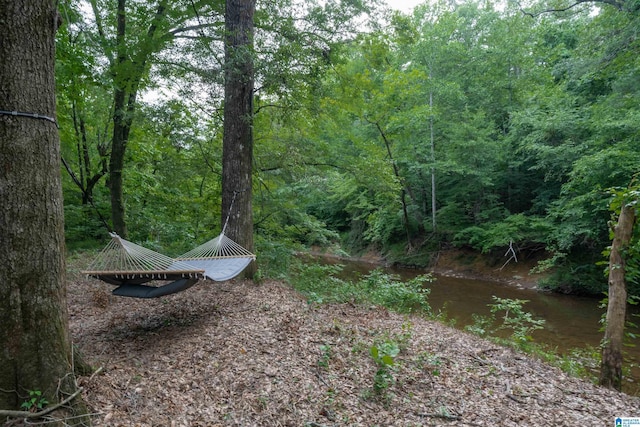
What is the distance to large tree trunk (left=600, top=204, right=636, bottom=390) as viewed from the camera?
320 cm

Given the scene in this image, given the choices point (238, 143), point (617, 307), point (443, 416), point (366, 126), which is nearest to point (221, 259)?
point (238, 143)

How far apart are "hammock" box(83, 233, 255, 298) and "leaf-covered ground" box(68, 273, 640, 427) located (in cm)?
39

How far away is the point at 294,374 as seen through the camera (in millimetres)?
2355

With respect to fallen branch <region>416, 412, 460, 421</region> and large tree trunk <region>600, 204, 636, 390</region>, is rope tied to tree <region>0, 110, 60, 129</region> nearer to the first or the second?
fallen branch <region>416, 412, 460, 421</region>

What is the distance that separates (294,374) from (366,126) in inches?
384

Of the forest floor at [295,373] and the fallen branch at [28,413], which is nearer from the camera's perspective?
the fallen branch at [28,413]

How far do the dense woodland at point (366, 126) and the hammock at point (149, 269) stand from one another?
38cm

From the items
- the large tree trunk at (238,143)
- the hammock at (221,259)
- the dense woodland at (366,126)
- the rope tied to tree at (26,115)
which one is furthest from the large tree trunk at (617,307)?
the rope tied to tree at (26,115)

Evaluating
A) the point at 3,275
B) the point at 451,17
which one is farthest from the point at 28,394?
the point at 451,17

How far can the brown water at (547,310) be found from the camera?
510 centimetres

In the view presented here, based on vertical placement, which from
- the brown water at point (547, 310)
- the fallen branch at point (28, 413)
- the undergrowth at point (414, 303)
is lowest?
the brown water at point (547, 310)

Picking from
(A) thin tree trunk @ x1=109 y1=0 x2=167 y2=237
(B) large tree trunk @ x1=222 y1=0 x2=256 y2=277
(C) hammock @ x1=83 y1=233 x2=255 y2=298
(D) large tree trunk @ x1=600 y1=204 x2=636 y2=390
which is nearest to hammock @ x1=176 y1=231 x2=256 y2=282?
(C) hammock @ x1=83 y1=233 x2=255 y2=298

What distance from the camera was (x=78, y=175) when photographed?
28.3 feet

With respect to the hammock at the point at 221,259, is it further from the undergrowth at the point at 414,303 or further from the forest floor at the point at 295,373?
the undergrowth at the point at 414,303
